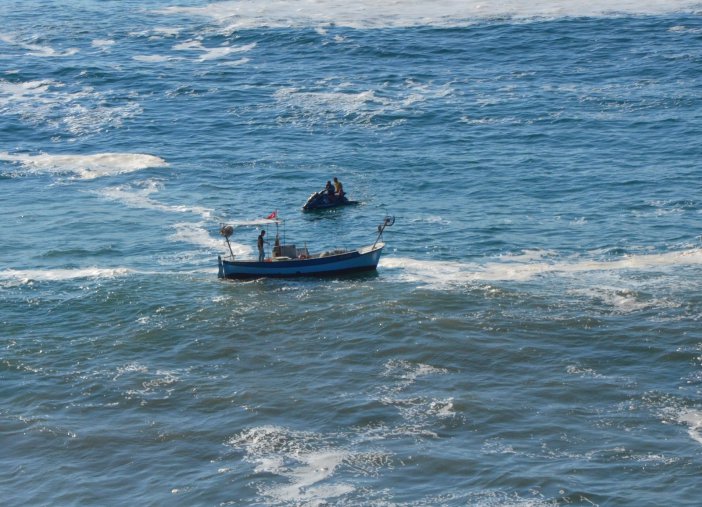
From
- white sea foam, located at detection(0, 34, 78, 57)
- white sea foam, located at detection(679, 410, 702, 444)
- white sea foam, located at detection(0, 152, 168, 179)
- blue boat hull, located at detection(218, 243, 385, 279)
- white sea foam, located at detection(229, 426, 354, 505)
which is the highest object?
white sea foam, located at detection(0, 34, 78, 57)

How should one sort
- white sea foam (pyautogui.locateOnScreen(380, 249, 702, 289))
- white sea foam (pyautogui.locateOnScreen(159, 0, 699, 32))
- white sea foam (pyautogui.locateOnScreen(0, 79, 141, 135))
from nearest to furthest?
white sea foam (pyautogui.locateOnScreen(380, 249, 702, 289)) < white sea foam (pyautogui.locateOnScreen(0, 79, 141, 135)) < white sea foam (pyautogui.locateOnScreen(159, 0, 699, 32))

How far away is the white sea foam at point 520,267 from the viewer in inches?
2042

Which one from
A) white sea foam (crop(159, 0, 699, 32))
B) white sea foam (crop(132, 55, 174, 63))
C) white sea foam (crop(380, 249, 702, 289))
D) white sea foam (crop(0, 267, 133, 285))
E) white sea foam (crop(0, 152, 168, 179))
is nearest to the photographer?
white sea foam (crop(380, 249, 702, 289))

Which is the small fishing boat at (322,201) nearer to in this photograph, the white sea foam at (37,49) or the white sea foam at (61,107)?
the white sea foam at (61,107)

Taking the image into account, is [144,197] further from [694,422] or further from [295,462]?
[694,422]

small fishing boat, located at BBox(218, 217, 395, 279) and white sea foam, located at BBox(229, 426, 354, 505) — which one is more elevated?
small fishing boat, located at BBox(218, 217, 395, 279)

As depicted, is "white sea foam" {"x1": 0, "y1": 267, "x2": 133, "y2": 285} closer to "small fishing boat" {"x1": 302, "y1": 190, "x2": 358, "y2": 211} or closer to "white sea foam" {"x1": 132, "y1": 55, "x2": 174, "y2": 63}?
"small fishing boat" {"x1": 302, "y1": 190, "x2": 358, "y2": 211}

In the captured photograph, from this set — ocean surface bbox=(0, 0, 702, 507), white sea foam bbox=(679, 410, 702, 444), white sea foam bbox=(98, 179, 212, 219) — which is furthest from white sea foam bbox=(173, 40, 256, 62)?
white sea foam bbox=(679, 410, 702, 444)

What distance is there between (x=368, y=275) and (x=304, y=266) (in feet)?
10.1

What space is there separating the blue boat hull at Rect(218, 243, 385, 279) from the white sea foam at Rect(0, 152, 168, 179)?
934 inches

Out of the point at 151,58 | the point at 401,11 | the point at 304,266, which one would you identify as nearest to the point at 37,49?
the point at 151,58

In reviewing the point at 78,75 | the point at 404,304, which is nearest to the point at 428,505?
the point at 404,304

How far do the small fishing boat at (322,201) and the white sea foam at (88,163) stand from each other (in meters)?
13.7

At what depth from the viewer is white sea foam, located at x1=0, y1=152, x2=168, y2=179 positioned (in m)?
74.2
